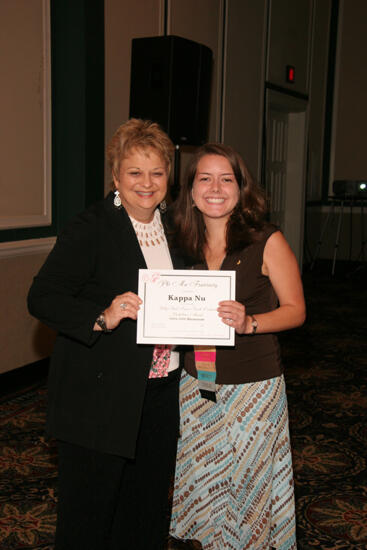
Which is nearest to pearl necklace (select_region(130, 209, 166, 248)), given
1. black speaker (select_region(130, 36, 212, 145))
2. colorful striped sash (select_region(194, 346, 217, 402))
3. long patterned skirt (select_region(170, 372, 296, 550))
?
colorful striped sash (select_region(194, 346, 217, 402))

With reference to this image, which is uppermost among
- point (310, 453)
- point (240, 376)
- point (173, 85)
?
point (173, 85)

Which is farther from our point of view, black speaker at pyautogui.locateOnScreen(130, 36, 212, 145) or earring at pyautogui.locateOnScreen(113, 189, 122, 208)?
black speaker at pyautogui.locateOnScreen(130, 36, 212, 145)

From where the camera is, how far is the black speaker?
383 centimetres

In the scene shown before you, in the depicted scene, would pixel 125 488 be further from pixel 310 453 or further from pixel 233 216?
pixel 310 453

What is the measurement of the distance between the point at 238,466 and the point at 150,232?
2.73 feet

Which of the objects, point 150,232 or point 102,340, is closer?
point 102,340

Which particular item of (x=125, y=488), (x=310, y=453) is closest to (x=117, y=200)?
(x=125, y=488)

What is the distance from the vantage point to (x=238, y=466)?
194 centimetres

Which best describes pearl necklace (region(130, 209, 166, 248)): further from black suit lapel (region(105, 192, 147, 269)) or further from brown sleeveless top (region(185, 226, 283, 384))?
brown sleeveless top (region(185, 226, 283, 384))

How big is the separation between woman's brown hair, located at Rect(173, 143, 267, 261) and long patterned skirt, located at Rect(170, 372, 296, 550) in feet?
1.50

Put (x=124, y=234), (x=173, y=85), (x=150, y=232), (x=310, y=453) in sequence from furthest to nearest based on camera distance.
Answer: (x=173, y=85) → (x=310, y=453) → (x=150, y=232) → (x=124, y=234)

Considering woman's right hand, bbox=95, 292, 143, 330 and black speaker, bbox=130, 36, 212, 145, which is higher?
black speaker, bbox=130, 36, 212, 145

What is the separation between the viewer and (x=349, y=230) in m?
9.50

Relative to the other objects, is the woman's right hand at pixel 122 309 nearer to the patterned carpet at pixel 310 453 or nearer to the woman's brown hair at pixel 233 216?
the woman's brown hair at pixel 233 216
